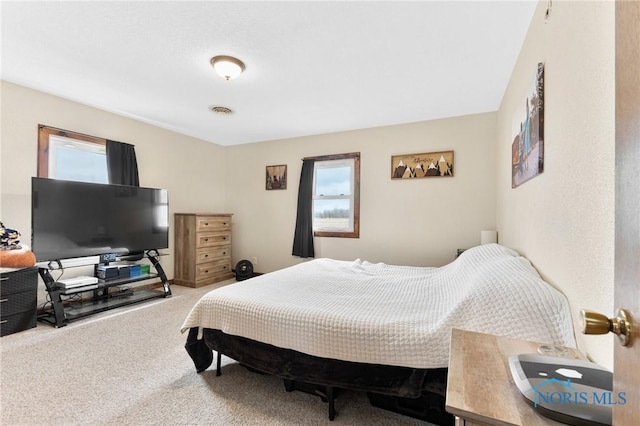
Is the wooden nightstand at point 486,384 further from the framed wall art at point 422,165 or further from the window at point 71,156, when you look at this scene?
the window at point 71,156

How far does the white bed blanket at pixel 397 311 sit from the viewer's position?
3.87 ft

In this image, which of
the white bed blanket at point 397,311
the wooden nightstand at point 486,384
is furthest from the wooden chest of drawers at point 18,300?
the wooden nightstand at point 486,384

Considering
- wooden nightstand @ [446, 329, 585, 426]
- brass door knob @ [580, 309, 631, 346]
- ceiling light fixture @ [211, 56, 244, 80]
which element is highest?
ceiling light fixture @ [211, 56, 244, 80]

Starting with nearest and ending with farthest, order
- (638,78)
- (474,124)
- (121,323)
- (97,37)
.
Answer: (638,78) < (97,37) < (121,323) < (474,124)

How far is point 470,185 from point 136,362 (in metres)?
3.91

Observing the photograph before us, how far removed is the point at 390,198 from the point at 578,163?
2866mm

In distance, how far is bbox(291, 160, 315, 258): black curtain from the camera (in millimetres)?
4398

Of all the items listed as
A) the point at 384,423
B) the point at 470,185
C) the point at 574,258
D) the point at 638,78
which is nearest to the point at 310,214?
the point at 470,185

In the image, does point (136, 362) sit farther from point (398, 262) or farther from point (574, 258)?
point (398, 262)

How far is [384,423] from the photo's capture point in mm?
1529

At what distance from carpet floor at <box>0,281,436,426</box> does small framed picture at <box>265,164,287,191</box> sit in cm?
283

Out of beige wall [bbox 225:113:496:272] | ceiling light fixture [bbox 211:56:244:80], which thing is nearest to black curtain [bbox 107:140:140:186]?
beige wall [bbox 225:113:496:272]

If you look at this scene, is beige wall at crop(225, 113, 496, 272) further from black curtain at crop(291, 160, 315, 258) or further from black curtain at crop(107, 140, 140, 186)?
black curtain at crop(107, 140, 140, 186)

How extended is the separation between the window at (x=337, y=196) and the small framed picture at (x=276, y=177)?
577 millimetres
